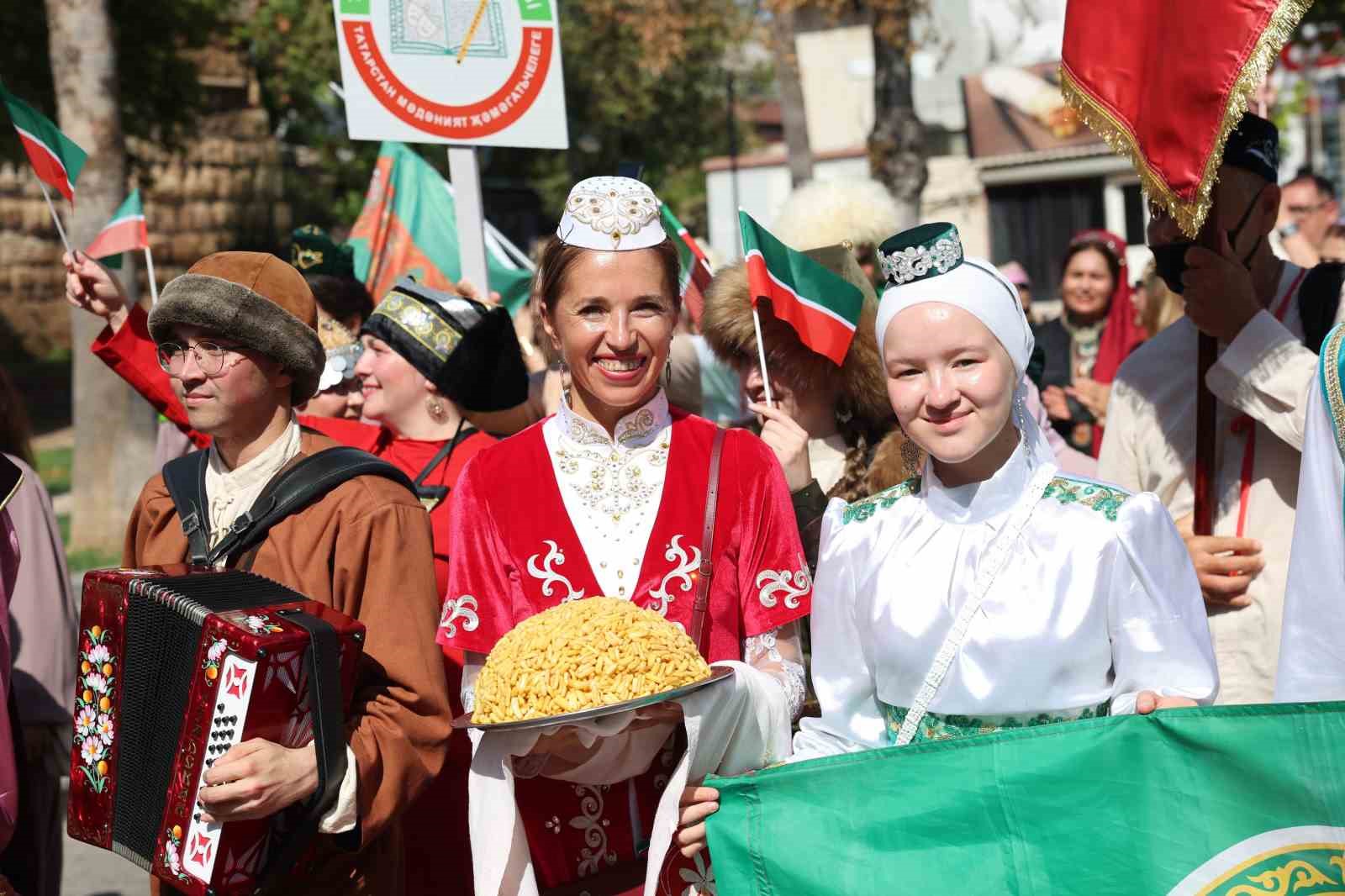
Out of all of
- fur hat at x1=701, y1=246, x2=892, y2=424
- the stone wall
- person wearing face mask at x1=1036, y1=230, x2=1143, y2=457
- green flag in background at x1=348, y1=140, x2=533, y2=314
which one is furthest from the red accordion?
the stone wall

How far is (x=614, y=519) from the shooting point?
10.3 ft

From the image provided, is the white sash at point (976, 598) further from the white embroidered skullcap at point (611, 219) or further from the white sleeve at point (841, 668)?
the white embroidered skullcap at point (611, 219)

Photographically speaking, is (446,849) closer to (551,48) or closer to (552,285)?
(552,285)

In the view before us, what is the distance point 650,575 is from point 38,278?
31.0 m

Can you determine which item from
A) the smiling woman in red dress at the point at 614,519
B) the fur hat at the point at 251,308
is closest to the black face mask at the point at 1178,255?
the smiling woman in red dress at the point at 614,519

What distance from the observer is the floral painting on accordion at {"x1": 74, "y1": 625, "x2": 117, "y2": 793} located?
308 cm

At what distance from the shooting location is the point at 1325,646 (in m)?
2.95

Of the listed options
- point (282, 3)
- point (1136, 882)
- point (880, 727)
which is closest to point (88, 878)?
point (880, 727)

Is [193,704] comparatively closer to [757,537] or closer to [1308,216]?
[757,537]

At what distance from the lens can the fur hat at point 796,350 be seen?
4070 mm

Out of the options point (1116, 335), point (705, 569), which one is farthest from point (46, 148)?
point (1116, 335)

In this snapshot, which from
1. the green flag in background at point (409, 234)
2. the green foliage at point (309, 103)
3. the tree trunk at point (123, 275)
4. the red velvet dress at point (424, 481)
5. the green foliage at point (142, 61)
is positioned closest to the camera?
the red velvet dress at point (424, 481)

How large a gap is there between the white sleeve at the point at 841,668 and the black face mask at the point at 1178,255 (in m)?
1.32

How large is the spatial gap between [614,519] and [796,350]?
1111mm
